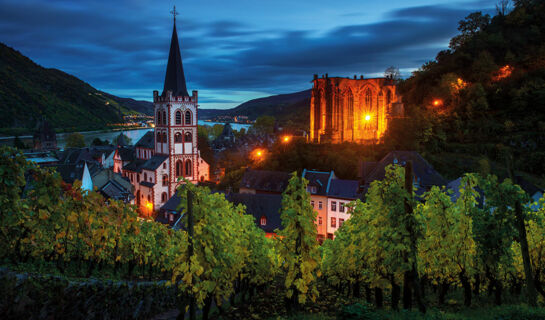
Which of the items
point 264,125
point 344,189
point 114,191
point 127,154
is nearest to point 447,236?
point 344,189

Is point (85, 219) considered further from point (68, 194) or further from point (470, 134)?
point (470, 134)

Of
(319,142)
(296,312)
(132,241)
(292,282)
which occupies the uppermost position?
(319,142)

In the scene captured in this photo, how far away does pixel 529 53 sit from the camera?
68062mm

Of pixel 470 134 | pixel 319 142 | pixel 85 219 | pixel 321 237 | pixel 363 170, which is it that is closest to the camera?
pixel 85 219

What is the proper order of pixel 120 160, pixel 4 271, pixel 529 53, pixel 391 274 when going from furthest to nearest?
pixel 120 160 < pixel 529 53 < pixel 391 274 < pixel 4 271

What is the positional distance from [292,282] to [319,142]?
4896cm

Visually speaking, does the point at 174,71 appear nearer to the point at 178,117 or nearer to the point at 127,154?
the point at 178,117

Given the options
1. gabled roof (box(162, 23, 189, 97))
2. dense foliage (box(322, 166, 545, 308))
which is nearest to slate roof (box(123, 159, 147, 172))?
gabled roof (box(162, 23, 189, 97))

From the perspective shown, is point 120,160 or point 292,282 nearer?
point 292,282

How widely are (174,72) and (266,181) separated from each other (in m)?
26.9

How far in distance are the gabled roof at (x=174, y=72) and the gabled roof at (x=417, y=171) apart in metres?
34.7

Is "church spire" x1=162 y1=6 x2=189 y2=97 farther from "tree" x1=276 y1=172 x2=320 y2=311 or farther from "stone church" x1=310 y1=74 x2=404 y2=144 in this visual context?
"tree" x1=276 y1=172 x2=320 y2=311

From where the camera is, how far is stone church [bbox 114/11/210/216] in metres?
59.6

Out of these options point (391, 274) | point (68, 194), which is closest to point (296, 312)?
point (391, 274)
